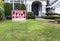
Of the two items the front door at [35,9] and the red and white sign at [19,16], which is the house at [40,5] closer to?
the front door at [35,9]

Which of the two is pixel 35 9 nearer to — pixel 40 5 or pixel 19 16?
pixel 40 5

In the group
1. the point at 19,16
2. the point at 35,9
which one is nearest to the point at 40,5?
the point at 35,9

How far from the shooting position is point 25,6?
33438 mm

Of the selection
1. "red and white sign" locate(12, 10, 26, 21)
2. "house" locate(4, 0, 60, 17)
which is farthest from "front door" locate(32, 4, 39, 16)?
"red and white sign" locate(12, 10, 26, 21)

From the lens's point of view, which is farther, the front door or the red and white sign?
the front door

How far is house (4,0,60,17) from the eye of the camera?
34.8 m

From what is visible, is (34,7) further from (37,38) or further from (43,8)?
(37,38)

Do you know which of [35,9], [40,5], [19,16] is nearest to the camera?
[19,16]

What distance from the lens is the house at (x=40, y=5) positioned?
34.8 meters

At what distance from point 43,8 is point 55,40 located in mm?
23670

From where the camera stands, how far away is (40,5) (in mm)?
36500

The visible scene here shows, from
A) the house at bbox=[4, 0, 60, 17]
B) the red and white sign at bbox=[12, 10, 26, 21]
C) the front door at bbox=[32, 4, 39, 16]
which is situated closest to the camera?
the red and white sign at bbox=[12, 10, 26, 21]

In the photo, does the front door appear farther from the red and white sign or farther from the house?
the red and white sign

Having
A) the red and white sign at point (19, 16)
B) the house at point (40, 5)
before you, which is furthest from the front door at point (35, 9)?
the red and white sign at point (19, 16)
